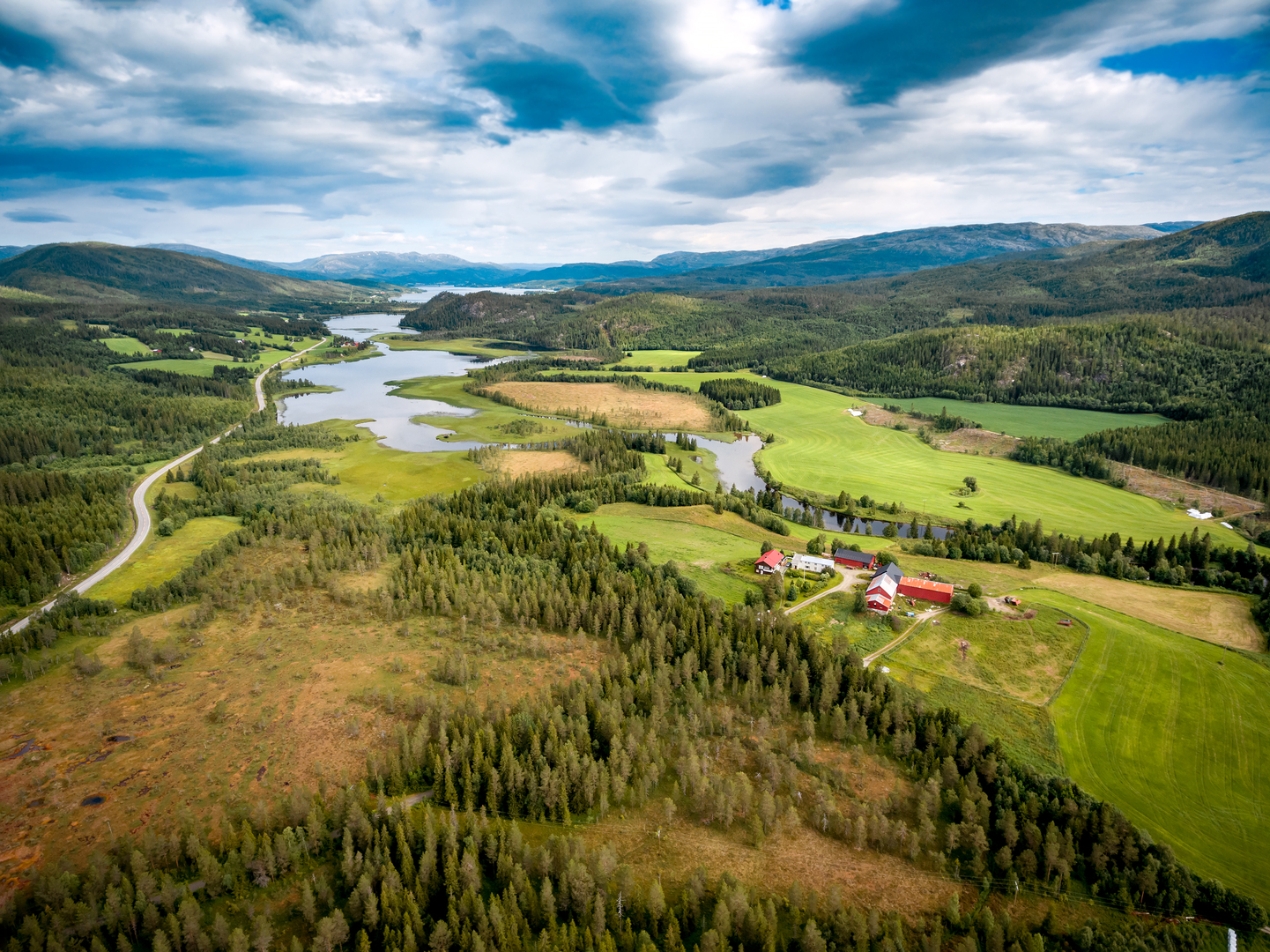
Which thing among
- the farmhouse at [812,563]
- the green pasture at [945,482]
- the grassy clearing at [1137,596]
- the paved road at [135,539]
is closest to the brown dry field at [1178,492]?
the green pasture at [945,482]

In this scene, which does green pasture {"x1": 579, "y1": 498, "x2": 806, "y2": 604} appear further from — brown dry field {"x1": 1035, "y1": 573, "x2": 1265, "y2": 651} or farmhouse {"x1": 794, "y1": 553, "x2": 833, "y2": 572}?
brown dry field {"x1": 1035, "y1": 573, "x2": 1265, "y2": 651}

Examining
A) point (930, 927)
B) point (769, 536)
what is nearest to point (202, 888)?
point (930, 927)

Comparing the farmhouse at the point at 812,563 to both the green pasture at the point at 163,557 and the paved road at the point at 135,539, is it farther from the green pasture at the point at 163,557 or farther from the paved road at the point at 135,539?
the paved road at the point at 135,539

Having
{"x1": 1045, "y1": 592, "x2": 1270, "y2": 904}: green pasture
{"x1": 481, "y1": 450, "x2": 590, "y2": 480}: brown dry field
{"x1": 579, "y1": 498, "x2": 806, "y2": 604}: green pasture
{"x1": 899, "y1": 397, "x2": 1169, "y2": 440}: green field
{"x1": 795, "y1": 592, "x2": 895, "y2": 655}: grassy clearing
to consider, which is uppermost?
{"x1": 899, "y1": 397, "x2": 1169, "y2": 440}: green field

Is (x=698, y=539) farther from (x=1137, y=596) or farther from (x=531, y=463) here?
(x=531, y=463)

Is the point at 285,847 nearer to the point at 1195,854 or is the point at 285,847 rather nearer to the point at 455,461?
the point at 1195,854

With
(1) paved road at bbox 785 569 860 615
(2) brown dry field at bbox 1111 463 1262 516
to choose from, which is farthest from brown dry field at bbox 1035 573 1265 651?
(2) brown dry field at bbox 1111 463 1262 516
